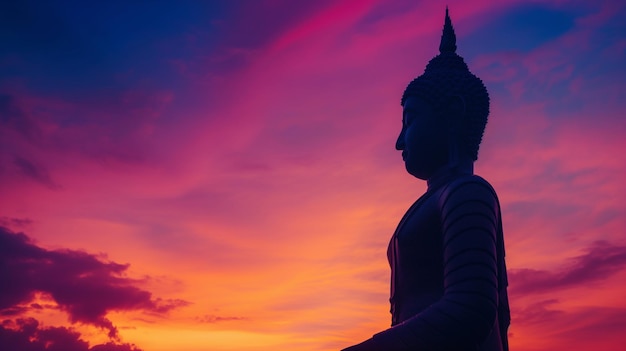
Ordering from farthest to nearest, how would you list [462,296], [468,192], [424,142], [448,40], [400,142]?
[448,40] → [400,142] → [424,142] → [468,192] → [462,296]

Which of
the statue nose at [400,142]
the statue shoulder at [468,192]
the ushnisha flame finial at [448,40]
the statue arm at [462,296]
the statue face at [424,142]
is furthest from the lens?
the ushnisha flame finial at [448,40]

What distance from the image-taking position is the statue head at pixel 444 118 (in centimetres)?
851

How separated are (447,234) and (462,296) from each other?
0.77 metres

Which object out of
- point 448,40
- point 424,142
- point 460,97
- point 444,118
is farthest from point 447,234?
point 448,40

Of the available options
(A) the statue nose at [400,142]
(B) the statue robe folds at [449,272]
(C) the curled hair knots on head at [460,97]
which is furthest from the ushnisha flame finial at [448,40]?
(B) the statue robe folds at [449,272]

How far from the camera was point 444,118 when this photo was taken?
8.55 meters

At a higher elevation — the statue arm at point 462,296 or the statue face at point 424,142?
the statue face at point 424,142

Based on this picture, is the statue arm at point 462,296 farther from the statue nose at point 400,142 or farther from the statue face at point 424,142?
the statue nose at point 400,142

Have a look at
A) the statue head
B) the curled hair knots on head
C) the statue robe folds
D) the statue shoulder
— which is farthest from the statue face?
the statue shoulder

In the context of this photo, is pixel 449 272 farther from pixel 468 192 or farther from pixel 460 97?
pixel 460 97

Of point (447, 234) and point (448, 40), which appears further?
point (448, 40)

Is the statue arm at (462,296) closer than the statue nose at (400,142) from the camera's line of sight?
Yes

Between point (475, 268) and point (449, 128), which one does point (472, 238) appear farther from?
point (449, 128)

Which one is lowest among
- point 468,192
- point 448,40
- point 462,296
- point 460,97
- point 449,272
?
point 462,296
